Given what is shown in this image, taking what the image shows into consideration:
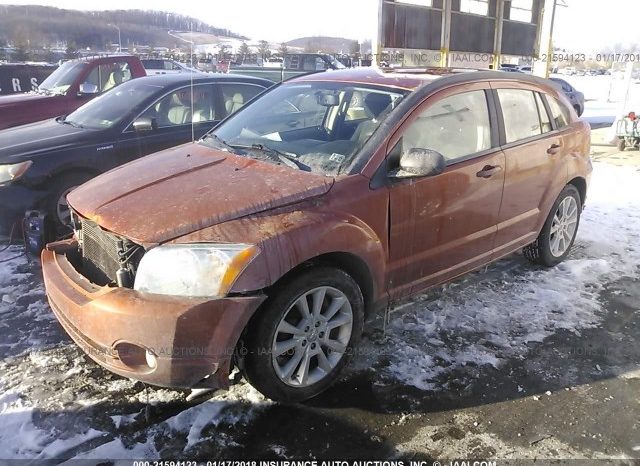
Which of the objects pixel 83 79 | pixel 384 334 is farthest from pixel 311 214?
pixel 83 79

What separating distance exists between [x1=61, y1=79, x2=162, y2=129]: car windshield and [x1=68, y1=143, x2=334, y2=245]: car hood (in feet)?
8.34

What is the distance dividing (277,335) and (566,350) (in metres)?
2.01

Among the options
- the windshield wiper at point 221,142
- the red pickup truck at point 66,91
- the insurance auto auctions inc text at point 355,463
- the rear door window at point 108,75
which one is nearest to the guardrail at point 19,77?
the rear door window at point 108,75

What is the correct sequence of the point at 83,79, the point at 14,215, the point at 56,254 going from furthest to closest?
the point at 83,79
the point at 14,215
the point at 56,254

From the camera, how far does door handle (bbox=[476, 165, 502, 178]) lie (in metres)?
3.63

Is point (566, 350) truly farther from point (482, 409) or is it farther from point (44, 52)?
point (44, 52)

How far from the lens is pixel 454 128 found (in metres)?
3.58

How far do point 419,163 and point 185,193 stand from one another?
1.33 meters

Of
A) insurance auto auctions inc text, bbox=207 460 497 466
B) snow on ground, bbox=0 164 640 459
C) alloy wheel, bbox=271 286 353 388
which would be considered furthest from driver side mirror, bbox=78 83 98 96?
insurance auto auctions inc text, bbox=207 460 497 466

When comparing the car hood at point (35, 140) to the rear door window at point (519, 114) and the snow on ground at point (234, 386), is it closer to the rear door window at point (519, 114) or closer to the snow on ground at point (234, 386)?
the snow on ground at point (234, 386)

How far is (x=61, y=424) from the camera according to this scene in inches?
106

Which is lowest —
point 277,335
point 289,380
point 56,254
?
point 289,380

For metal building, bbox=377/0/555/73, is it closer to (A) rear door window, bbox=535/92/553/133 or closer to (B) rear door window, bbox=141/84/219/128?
(B) rear door window, bbox=141/84/219/128

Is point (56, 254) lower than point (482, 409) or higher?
higher
